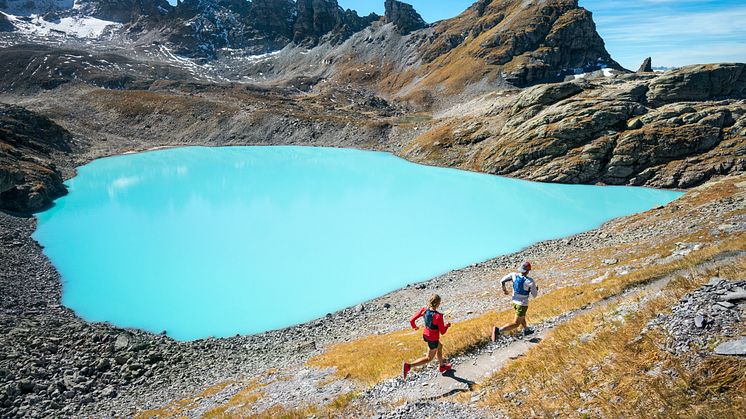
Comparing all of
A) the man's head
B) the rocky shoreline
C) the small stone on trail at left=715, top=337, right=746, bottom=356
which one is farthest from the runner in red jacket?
the rocky shoreline

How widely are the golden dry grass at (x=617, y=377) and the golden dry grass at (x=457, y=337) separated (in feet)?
10.7

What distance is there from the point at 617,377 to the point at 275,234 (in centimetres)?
4463

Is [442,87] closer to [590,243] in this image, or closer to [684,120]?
[684,120]

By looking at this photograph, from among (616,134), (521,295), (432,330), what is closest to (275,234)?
(521,295)

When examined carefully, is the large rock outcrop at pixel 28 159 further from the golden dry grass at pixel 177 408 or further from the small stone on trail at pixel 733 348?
the small stone on trail at pixel 733 348

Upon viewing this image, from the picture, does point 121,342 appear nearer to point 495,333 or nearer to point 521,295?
point 495,333

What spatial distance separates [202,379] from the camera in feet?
74.8

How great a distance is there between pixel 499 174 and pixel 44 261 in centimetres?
7461

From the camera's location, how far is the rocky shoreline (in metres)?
21.2

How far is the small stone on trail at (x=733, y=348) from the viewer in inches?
320

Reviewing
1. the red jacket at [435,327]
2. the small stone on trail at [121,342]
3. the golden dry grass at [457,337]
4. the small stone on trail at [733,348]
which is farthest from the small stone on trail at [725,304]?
the small stone on trail at [121,342]

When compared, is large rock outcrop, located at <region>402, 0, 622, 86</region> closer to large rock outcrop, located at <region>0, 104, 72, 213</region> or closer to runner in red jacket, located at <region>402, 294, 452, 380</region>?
large rock outcrop, located at <region>0, 104, 72, 213</region>

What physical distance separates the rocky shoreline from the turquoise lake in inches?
111

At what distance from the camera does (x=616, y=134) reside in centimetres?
7525
